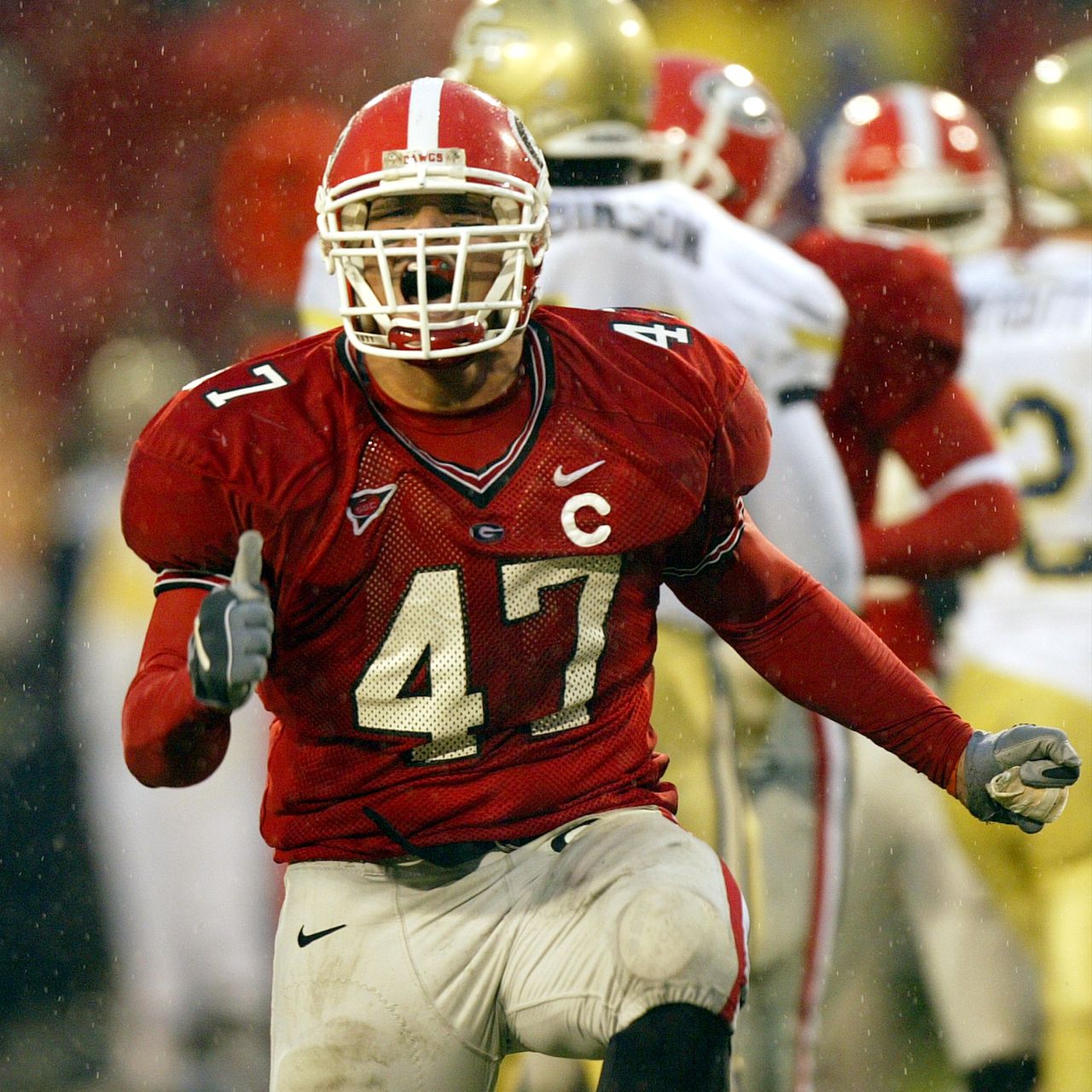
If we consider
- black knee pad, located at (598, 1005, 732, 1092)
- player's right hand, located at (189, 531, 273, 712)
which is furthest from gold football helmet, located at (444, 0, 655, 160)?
black knee pad, located at (598, 1005, 732, 1092)

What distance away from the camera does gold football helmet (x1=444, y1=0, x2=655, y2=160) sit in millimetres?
2785

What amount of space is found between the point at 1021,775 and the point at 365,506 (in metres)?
0.69

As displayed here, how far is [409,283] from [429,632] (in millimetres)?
332

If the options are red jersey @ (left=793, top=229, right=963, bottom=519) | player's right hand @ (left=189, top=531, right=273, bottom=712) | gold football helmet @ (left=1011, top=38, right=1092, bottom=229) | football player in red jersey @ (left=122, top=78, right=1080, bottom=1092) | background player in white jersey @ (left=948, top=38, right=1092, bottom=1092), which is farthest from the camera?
gold football helmet @ (left=1011, top=38, right=1092, bottom=229)

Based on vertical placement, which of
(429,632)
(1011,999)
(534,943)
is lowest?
(1011,999)

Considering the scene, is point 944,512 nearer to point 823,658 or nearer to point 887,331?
point 887,331

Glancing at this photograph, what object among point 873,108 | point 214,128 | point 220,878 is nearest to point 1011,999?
point 220,878

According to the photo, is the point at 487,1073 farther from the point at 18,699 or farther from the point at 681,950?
the point at 18,699

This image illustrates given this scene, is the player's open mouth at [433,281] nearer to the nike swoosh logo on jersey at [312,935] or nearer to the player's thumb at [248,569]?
the player's thumb at [248,569]

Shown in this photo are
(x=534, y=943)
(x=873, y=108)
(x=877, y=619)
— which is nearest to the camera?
(x=534, y=943)

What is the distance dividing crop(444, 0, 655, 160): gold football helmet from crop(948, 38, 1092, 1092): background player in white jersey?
1096mm

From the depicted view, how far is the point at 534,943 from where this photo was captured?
1780 millimetres

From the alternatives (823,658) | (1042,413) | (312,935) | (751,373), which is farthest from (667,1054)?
(1042,413)

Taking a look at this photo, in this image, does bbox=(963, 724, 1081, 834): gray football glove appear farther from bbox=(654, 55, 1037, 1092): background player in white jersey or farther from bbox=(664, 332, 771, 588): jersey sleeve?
bbox=(654, 55, 1037, 1092): background player in white jersey
